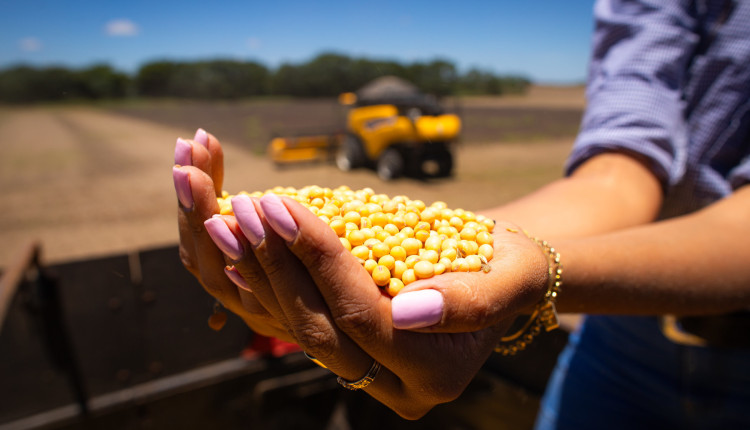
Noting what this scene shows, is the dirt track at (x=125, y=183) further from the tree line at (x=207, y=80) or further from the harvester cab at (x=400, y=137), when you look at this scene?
the tree line at (x=207, y=80)

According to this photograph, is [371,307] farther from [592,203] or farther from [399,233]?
[592,203]

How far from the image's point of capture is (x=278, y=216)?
0.72 m

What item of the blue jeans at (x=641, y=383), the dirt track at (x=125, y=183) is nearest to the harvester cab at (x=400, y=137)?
the dirt track at (x=125, y=183)

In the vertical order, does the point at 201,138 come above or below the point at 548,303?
above

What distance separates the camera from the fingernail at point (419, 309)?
74 cm

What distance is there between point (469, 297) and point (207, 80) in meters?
22.5

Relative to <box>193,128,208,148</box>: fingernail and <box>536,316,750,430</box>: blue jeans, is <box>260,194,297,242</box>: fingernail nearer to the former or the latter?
<box>193,128,208,148</box>: fingernail

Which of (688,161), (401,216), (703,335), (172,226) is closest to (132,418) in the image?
(401,216)

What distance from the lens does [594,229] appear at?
4.03 ft

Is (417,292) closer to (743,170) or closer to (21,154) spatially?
(743,170)

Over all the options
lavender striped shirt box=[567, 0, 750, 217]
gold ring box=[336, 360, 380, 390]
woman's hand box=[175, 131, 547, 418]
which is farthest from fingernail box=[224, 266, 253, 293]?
lavender striped shirt box=[567, 0, 750, 217]

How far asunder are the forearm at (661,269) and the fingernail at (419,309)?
0.37 meters

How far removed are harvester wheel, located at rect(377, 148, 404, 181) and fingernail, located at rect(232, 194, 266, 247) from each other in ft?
21.4

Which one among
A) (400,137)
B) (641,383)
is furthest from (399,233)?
(400,137)
